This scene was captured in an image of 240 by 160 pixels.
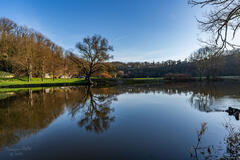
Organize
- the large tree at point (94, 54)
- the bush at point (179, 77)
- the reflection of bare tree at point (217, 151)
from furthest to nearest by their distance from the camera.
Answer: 1. the bush at point (179, 77)
2. the large tree at point (94, 54)
3. the reflection of bare tree at point (217, 151)

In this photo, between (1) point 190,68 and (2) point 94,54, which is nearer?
(2) point 94,54

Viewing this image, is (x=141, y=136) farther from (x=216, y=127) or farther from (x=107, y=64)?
(x=107, y=64)

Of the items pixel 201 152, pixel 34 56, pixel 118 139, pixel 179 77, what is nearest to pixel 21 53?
pixel 34 56

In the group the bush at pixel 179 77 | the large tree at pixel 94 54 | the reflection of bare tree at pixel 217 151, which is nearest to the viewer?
the reflection of bare tree at pixel 217 151

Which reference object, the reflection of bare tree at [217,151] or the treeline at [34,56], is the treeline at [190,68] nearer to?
the treeline at [34,56]

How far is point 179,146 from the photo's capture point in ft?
10.6

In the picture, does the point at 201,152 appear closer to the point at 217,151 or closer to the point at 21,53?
the point at 217,151

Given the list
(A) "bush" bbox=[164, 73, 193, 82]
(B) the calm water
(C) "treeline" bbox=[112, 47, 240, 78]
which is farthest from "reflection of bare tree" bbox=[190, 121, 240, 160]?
(C) "treeline" bbox=[112, 47, 240, 78]

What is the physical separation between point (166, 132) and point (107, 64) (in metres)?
23.5

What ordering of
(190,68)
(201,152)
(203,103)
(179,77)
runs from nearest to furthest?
(201,152)
(203,103)
(179,77)
(190,68)

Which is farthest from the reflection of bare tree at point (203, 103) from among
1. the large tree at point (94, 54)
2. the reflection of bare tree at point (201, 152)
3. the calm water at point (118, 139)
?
the large tree at point (94, 54)

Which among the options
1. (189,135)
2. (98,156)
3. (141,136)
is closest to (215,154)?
(189,135)

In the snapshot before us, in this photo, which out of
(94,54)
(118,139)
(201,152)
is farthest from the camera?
(94,54)

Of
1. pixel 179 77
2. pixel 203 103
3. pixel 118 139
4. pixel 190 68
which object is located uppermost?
pixel 190 68
